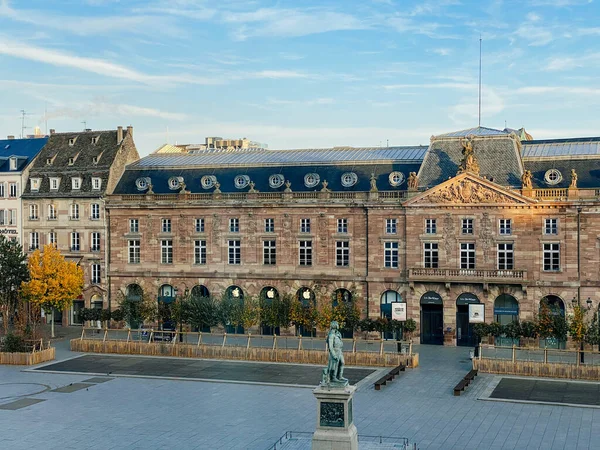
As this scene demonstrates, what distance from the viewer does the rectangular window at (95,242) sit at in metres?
84.6

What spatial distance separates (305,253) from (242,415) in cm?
3227

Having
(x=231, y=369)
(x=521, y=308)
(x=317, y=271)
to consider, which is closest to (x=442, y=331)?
(x=521, y=308)

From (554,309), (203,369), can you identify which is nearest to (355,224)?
(554,309)

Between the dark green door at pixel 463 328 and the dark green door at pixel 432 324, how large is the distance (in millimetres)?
1288

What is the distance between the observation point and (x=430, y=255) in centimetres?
7419

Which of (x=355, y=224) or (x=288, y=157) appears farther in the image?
(x=288, y=157)

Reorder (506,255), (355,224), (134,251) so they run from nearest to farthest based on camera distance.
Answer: (506,255) → (355,224) → (134,251)

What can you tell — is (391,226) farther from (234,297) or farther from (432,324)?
(234,297)

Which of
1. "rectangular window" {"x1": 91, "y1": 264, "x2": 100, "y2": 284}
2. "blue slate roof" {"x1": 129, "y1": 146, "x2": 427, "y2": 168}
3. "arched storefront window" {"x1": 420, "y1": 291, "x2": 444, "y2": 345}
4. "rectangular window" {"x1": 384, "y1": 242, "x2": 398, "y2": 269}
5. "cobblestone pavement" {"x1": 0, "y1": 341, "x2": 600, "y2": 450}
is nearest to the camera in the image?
"cobblestone pavement" {"x1": 0, "y1": 341, "x2": 600, "y2": 450}

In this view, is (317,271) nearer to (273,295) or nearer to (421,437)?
(273,295)

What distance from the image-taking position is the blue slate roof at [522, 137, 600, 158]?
74.1 meters

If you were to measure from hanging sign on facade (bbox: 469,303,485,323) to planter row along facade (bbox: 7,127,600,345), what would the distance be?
0.63 metres

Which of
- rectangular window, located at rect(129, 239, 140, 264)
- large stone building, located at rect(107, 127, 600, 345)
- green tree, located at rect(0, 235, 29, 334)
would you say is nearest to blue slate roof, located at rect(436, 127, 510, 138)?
large stone building, located at rect(107, 127, 600, 345)

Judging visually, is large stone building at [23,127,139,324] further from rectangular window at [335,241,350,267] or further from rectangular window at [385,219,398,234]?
rectangular window at [385,219,398,234]
